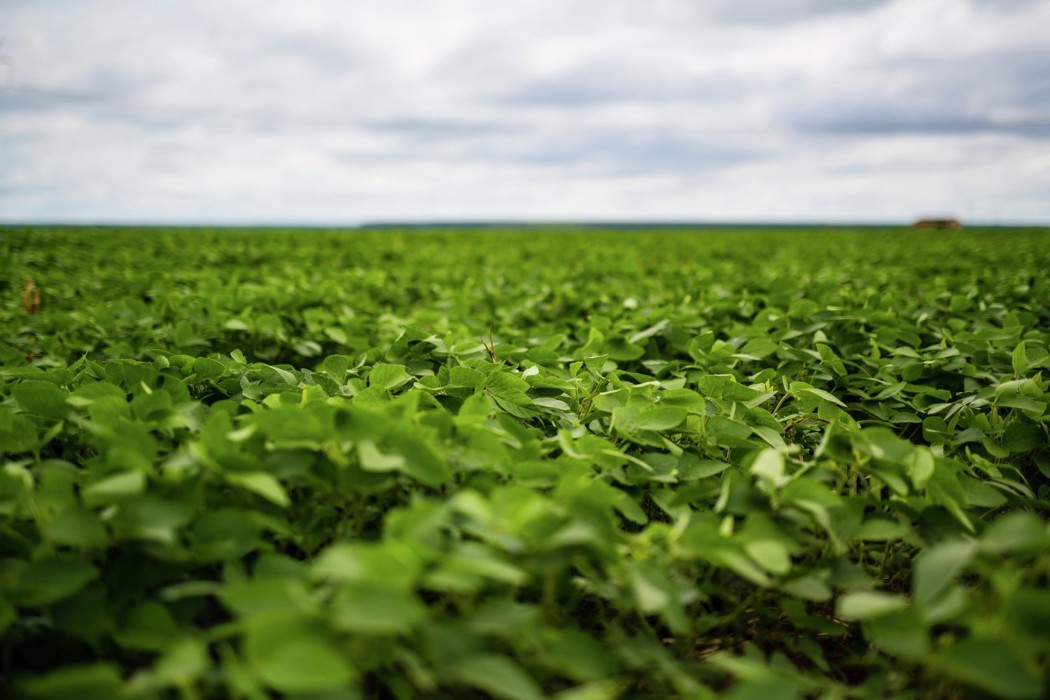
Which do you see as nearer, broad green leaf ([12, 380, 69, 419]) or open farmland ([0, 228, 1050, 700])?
open farmland ([0, 228, 1050, 700])

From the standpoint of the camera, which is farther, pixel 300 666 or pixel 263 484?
pixel 263 484

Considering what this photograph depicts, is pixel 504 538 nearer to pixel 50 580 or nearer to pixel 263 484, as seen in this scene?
pixel 263 484

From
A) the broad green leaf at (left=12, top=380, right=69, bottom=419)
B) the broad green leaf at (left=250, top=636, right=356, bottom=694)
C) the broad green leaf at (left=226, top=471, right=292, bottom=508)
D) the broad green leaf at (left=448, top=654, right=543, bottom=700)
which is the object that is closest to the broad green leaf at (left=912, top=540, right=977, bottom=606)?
the broad green leaf at (left=448, top=654, right=543, bottom=700)

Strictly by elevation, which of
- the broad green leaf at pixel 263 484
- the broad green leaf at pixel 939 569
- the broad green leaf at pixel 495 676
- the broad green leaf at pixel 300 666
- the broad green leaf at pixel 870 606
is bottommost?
the broad green leaf at pixel 495 676

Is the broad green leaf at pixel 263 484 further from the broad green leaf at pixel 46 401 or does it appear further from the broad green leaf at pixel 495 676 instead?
the broad green leaf at pixel 46 401

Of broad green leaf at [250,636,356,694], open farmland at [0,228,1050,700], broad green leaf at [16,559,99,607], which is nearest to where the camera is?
broad green leaf at [250,636,356,694]

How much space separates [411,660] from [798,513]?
76cm

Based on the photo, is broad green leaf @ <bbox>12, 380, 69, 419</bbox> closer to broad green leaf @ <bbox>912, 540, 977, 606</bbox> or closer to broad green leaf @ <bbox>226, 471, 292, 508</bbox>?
broad green leaf @ <bbox>226, 471, 292, 508</bbox>

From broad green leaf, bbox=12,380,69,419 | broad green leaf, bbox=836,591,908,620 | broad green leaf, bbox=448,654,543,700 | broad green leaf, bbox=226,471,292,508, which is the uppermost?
broad green leaf, bbox=12,380,69,419

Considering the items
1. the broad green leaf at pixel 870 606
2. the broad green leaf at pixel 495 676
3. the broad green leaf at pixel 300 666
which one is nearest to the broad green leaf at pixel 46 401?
the broad green leaf at pixel 300 666

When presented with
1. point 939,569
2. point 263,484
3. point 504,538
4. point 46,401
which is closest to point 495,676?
point 504,538

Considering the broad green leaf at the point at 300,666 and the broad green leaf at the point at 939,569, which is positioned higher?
the broad green leaf at the point at 939,569

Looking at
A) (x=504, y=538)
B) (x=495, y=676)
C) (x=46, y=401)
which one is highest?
(x=46, y=401)

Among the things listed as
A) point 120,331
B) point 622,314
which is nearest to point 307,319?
point 120,331
